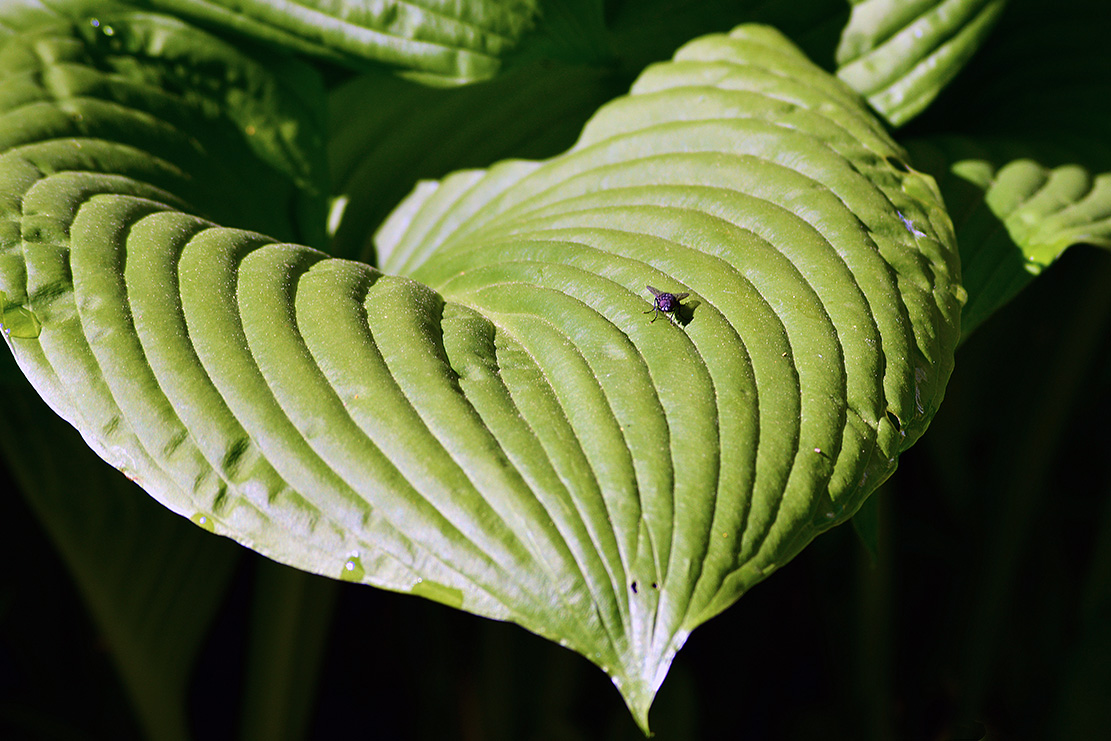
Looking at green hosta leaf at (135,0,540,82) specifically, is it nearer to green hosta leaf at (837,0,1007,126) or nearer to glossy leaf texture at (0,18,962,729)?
glossy leaf texture at (0,18,962,729)

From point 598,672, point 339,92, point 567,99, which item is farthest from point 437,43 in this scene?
point 598,672

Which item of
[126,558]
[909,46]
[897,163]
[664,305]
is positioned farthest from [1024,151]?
[126,558]

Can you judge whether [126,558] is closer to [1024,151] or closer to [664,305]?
Result: [664,305]

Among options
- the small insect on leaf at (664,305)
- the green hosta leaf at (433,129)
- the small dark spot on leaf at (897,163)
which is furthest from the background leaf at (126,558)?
the small dark spot on leaf at (897,163)

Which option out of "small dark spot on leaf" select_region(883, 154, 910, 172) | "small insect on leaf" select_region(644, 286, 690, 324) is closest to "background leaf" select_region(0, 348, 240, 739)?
"small insect on leaf" select_region(644, 286, 690, 324)

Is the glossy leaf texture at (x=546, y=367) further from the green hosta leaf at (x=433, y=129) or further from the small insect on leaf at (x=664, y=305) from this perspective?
the green hosta leaf at (x=433, y=129)

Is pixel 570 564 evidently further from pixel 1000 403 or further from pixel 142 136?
pixel 1000 403
